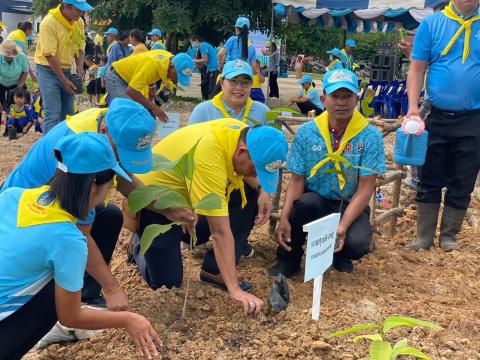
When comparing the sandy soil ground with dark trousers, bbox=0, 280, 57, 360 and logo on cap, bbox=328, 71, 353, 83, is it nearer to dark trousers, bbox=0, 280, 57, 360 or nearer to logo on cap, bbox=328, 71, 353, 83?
dark trousers, bbox=0, 280, 57, 360

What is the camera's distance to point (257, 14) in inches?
500

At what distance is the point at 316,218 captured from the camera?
3.10m

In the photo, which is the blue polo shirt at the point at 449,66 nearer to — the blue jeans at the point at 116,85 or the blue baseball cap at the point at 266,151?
the blue baseball cap at the point at 266,151

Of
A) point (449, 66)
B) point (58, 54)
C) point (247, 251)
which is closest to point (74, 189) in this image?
point (247, 251)

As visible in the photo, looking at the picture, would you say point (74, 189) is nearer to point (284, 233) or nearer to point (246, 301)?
point (246, 301)

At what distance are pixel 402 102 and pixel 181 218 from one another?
8.58m

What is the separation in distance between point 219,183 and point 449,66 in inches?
69.1

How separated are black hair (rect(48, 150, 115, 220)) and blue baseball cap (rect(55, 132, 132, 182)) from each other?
0.02 meters

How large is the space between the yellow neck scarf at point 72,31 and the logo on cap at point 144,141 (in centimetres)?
331

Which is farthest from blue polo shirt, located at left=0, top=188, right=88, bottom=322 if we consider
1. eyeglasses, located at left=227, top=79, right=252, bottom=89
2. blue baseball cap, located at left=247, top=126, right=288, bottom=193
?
eyeglasses, located at left=227, top=79, right=252, bottom=89

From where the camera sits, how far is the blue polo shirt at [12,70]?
24.2 ft

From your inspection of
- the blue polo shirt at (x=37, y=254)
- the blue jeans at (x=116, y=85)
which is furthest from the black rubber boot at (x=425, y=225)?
the blue jeans at (x=116, y=85)

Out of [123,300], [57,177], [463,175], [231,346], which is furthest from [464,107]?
[57,177]

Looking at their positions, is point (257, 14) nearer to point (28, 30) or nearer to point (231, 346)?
point (28, 30)
